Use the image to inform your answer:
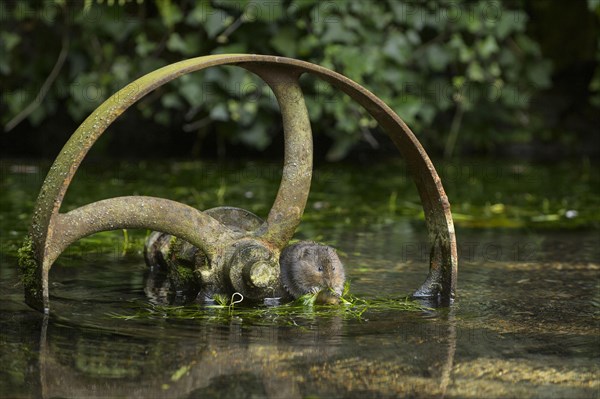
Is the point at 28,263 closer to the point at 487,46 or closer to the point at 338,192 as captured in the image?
the point at 338,192

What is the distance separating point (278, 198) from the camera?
8.98 ft

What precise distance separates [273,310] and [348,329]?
0.24 metres

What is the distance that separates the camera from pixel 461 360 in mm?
2121

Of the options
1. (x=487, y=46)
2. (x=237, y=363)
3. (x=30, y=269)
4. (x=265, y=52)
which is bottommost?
(x=237, y=363)

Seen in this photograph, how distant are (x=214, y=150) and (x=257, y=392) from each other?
562 centimetres

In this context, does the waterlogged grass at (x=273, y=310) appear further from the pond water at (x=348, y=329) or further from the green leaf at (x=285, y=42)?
the green leaf at (x=285, y=42)

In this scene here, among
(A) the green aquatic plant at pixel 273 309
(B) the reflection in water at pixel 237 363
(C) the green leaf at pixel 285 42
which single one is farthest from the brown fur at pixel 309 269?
(C) the green leaf at pixel 285 42

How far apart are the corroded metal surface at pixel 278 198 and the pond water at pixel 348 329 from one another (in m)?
0.13

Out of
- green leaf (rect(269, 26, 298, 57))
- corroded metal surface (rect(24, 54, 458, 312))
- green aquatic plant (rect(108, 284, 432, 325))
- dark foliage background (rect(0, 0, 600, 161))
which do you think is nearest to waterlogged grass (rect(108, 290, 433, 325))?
green aquatic plant (rect(108, 284, 432, 325))

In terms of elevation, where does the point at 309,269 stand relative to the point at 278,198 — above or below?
below

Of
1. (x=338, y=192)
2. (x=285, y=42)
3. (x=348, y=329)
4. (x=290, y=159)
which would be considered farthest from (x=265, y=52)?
(x=348, y=329)

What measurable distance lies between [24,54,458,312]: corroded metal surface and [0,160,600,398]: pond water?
13 centimetres

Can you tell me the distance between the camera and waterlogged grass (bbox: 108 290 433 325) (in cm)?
245

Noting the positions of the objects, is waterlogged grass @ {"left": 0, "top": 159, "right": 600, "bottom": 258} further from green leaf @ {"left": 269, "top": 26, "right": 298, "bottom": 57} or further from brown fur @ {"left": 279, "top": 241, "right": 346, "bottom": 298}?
brown fur @ {"left": 279, "top": 241, "right": 346, "bottom": 298}
